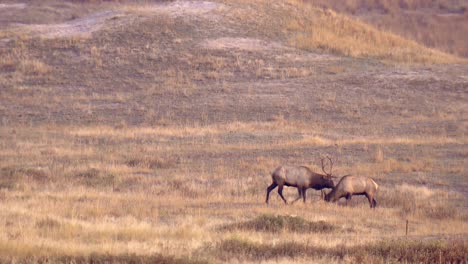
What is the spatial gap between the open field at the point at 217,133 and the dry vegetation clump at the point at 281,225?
0.03m

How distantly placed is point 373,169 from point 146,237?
1112cm

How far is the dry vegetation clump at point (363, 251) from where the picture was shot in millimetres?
10297

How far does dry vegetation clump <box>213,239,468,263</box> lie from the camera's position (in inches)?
405

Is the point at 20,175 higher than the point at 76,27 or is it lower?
lower

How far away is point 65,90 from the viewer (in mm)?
35906

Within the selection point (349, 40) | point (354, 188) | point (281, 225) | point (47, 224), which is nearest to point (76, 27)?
point (349, 40)

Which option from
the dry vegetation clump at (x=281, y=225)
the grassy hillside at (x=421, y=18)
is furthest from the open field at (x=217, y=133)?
the grassy hillside at (x=421, y=18)

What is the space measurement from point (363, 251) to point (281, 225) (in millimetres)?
2538

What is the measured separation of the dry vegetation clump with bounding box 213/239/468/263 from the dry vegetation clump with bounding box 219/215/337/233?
5.98 ft

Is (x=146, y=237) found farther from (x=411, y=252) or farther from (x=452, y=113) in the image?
(x=452, y=113)

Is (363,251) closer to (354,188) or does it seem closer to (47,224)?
(47,224)

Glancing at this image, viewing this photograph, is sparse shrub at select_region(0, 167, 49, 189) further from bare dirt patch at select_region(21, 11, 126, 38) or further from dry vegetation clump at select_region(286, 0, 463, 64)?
dry vegetation clump at select_region(286, 0, 463, 64)

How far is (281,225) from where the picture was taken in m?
12.8

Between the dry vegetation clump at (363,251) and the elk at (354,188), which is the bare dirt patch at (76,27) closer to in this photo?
the elk at (354,188)
